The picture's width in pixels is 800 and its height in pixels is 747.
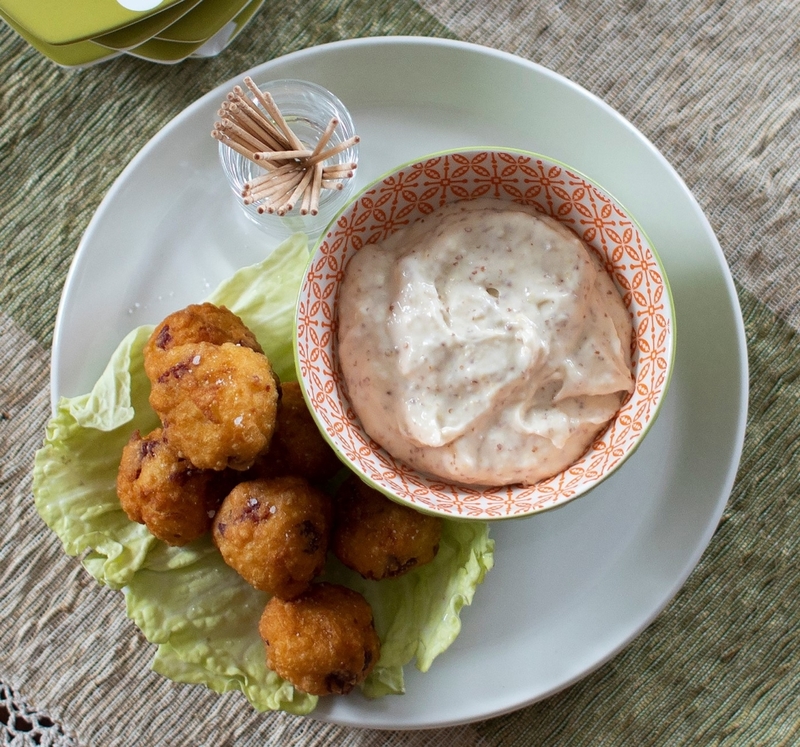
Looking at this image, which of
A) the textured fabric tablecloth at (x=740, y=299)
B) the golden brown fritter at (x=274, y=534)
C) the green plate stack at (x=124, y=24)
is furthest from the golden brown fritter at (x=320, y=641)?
the green plate stack at (x=124, y=24)

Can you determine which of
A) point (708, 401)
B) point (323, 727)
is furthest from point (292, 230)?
point (323, 727)

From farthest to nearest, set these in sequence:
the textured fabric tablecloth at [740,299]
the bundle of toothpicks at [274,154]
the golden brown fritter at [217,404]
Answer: the textured fabric tablecloth at [740,299] → the bundle of toothpicks at [274,154] → the golden brown fritter at [217,404]

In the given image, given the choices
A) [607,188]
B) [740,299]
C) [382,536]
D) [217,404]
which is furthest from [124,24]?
[740,299]

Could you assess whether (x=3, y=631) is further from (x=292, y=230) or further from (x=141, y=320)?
(x=292, y=230)

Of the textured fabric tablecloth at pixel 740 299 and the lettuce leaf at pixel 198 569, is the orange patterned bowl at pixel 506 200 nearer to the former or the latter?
the lettuce leaf at pixel 198 569

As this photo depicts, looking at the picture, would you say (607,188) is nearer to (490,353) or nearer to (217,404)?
(490,353)

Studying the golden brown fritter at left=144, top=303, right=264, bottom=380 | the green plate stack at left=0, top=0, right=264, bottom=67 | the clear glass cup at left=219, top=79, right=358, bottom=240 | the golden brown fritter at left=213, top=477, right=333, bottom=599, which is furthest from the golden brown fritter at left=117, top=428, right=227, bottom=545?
the green plate stack at left=0, top=0, right=264, bottom=67
